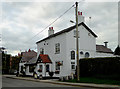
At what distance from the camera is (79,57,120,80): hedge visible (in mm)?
18516

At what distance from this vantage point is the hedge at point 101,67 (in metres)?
18.5

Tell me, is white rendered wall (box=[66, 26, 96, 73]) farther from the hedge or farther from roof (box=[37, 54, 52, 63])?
roof (box=[37, 54, 52, 63])

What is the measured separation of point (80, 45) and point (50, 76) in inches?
275

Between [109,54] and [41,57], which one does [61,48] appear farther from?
[109,54]

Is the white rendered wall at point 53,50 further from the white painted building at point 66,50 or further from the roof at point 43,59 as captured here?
A: the roof at point 43,59

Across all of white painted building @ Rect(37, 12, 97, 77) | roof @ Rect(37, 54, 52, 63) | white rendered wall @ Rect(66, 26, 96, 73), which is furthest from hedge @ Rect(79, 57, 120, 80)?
roof @ Rect(37, 54, 52, 63)

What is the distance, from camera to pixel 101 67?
66.9 ft

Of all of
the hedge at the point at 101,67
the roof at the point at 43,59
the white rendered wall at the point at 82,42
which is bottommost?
the hedge at the point at 101,67

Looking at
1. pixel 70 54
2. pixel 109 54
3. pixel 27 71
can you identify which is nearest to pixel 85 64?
pixel 70 54

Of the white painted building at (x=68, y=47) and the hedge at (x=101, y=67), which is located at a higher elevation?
the white painted building at (x=68, y=47)

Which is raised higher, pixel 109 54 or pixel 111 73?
pixel 109 54

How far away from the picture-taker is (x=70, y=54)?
2542 centimetres

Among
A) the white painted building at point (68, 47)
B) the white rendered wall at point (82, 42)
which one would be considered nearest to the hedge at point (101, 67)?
the white painted building at point (68, 47)

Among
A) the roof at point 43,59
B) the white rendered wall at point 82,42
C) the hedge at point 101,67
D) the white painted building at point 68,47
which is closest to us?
the hedge at point 101,67
